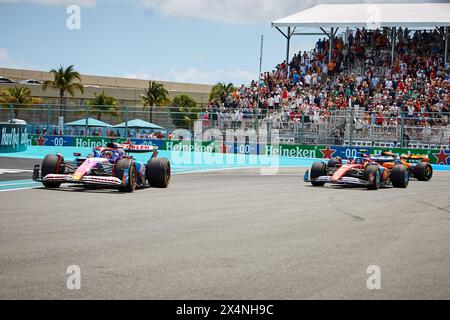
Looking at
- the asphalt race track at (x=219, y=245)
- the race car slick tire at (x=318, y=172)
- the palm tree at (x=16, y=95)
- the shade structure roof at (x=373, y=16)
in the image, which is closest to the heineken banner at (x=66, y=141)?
the shade structure roof at (x=373, y=16)

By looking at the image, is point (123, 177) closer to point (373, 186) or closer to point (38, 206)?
point (38, 206)

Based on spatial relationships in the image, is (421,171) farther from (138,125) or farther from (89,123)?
(89,123)

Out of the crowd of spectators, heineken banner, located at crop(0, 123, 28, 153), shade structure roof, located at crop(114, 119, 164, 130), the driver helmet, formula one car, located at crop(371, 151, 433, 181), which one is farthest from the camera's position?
shade structure roof, located at crop(114, 119, 164, 130)

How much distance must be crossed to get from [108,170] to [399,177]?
720cm

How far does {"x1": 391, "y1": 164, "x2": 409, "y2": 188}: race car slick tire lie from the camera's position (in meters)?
18.0

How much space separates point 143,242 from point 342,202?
627cm

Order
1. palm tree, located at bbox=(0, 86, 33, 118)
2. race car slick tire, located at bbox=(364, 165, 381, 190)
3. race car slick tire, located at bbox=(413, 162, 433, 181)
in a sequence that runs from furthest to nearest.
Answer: palm tree, located at bbox=(0, 86, 33, 118), race car slick tire, located at bbox=(413, 162, 433, 181), race car slick tire, located at bbox=(364, 165, 381, 190)

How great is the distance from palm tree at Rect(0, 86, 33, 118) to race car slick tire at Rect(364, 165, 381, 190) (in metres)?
53.8

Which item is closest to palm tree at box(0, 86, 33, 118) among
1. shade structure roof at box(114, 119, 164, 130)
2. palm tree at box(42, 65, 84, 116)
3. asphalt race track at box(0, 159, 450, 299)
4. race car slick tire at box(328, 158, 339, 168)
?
palm tree at box(42, 65, 84, 116)

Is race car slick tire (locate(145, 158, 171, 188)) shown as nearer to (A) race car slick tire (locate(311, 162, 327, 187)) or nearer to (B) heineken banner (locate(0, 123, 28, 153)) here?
(A) race car slick tire (locate(311, 162, 327, 187))

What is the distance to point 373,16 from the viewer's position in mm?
37469

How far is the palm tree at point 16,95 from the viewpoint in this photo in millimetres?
66562

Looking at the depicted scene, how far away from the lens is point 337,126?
103 feet

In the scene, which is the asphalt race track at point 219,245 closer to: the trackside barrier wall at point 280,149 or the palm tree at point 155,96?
the trackside barrier wall at point 280,149
